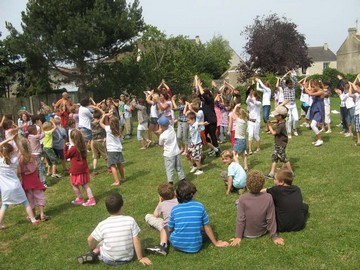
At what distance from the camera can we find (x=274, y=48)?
41.6m

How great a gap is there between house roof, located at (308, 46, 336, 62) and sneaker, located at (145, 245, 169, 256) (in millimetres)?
78604

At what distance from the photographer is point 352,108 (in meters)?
12.3

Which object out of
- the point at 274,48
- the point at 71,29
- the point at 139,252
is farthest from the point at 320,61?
the point at 139,252

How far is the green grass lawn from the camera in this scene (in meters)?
5.05

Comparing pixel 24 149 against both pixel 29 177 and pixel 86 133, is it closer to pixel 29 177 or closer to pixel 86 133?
pixel 29 177

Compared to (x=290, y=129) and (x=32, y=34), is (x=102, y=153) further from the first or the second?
(x=32, y=34)

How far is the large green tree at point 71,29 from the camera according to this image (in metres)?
23.3

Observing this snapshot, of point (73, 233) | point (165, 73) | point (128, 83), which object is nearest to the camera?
point (73, 233)

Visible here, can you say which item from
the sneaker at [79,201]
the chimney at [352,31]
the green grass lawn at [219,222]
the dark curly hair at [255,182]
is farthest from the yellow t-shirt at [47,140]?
the chimney at [352,31]

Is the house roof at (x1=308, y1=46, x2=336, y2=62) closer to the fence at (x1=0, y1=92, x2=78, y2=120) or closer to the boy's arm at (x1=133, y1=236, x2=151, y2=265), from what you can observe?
the fence at (x1=0, y1=92, x2=78, y2=120)

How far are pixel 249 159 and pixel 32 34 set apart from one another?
19.3 metres

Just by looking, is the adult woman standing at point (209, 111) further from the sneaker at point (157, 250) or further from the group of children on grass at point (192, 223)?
the sneaker at point (157, 250)

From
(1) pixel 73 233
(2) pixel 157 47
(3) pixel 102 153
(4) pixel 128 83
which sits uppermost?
(2) pixel 157 47

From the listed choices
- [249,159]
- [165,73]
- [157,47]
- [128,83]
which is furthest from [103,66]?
[249,159]
